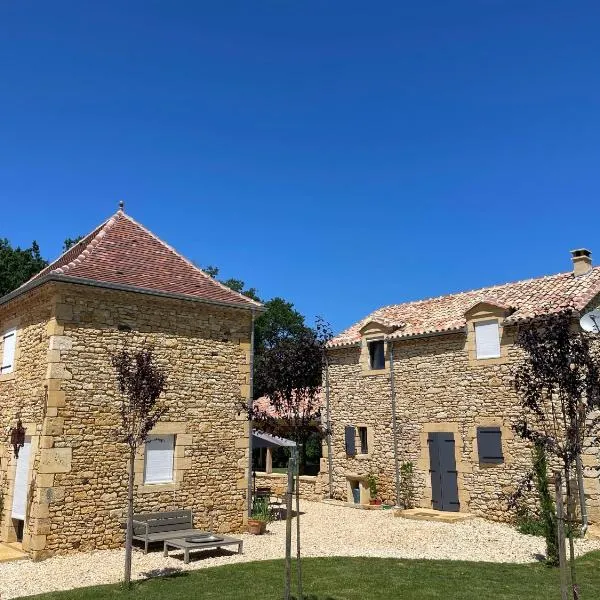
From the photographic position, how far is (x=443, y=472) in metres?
15.4

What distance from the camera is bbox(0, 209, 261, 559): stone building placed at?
10555mm

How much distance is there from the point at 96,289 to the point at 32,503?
4.12 meters

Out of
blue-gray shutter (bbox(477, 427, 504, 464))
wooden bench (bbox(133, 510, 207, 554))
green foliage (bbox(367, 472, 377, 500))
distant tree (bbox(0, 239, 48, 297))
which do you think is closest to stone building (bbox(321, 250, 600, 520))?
blue-gray shutter (bbox(477, 427, 504, 464))

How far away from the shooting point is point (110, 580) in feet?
29.1

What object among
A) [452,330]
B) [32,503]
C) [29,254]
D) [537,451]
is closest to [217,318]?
[32,503]

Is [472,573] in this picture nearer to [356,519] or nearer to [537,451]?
[537,451]

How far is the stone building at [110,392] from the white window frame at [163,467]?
0.02m

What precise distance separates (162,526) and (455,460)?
26.0 ft

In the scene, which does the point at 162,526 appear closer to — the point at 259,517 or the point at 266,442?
the point at 259,517

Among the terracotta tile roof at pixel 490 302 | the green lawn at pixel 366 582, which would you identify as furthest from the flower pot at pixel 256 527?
the terracotta tile roof at pixel 490 302

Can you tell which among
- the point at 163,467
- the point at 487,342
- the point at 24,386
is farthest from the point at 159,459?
the point at 487,342

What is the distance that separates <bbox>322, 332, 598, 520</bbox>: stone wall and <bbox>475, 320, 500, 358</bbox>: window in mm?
244

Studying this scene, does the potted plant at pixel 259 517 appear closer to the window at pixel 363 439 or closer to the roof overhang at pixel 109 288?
the window at pixel 363 439

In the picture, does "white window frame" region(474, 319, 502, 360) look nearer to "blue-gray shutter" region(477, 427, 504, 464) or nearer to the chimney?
"blue-gray shutter" region(477, 427, 504, 464)
